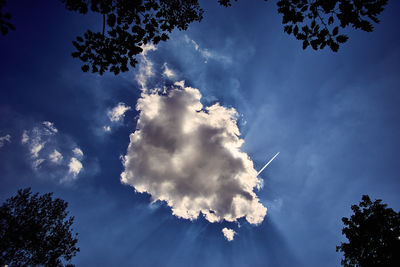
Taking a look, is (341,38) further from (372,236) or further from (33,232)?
(33,232)

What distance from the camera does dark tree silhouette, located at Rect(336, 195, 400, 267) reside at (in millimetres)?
14359

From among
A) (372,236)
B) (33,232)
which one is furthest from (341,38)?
(33,232)

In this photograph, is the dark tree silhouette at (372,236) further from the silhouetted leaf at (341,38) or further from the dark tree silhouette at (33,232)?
the dark tree silhouette at (33,232)

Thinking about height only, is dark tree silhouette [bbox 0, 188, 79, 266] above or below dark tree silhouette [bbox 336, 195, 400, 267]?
below

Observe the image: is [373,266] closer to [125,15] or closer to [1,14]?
[125,15]

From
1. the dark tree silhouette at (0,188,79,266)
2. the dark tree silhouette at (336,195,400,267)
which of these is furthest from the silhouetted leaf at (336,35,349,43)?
the dark tree silhouette at (0,188,79,266)

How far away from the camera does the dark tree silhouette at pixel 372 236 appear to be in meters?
14.4

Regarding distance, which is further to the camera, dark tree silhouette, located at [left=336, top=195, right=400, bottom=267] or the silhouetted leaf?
dark tree silhouette, located at [left=336, top=195, right=400, bottom=267]

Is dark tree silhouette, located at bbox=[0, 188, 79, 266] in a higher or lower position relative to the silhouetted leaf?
lower

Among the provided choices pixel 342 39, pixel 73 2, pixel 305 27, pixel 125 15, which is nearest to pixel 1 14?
pixel 73 2

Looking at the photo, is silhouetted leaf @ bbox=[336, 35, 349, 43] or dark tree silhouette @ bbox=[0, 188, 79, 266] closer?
silhouetted leaf @ bbox=[336, 35, 349, 43]

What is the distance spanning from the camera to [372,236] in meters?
15.6

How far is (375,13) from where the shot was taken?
5363mm

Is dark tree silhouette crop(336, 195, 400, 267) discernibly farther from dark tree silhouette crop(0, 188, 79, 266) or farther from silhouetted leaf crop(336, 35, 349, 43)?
dark tree silhouette crop(0, 188, 79, 266)
